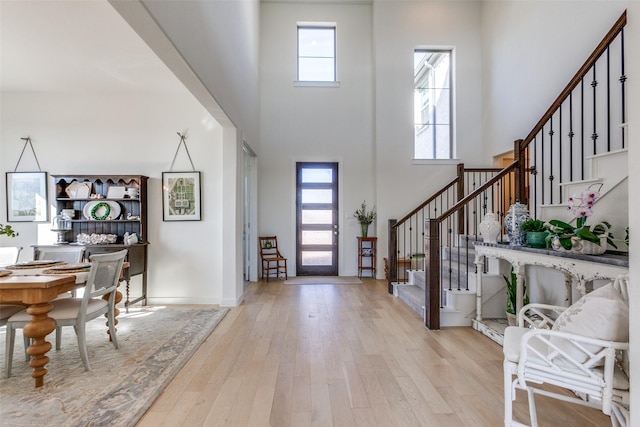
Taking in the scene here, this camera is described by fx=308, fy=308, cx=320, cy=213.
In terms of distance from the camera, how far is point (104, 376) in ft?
7.50

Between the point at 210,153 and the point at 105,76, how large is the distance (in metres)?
1.46

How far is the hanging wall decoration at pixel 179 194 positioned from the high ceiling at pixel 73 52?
93cm

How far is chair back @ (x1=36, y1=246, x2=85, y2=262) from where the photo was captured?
3.56 m

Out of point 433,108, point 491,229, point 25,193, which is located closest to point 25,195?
point 25,193

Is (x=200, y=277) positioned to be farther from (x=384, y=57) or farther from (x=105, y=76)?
(x=384, y=57)

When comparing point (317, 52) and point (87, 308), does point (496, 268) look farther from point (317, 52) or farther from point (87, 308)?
point (317, 52)

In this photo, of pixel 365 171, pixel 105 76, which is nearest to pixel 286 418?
pixel 105 76

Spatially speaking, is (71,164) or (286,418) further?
(71,164)

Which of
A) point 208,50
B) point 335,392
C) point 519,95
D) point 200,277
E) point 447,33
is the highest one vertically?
point 447,33

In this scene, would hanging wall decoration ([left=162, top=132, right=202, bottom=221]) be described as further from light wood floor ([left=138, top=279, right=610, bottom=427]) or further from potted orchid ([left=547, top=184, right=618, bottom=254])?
potted orchid ([left=547, top=184, right=618, bottom=254])

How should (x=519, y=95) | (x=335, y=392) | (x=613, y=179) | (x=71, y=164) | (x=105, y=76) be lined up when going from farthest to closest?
(x=519, y=95) < (x=71, y=164) < (x=105, y=76) < (x=613, y=179) < (x=335, y=392)

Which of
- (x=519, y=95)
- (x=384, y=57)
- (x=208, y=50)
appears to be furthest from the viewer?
(x=384, y=57)

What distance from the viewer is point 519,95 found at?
5.07m

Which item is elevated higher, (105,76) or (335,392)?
(105,76)
